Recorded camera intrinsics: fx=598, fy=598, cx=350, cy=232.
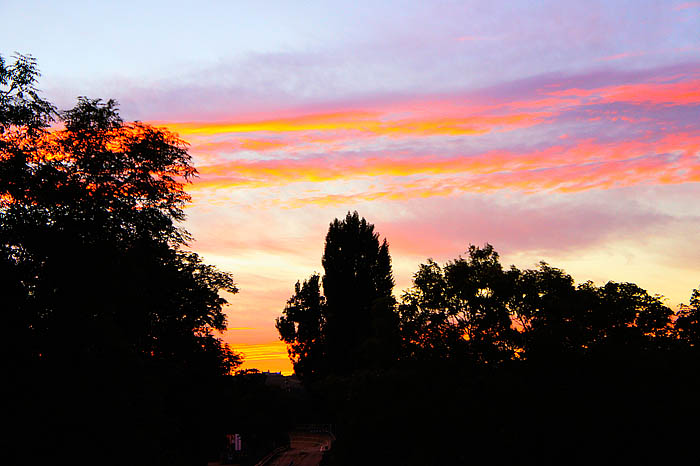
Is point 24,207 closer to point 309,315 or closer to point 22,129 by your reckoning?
point 22,129

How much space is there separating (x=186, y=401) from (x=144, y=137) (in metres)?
18.0

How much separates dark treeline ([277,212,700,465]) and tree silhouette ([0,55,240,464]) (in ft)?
33.3

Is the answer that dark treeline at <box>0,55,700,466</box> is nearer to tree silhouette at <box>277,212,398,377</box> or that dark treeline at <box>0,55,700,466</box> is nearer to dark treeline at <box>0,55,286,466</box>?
dark treeline at <box>0,55,286,466</box>

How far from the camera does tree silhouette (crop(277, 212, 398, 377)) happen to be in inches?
1935

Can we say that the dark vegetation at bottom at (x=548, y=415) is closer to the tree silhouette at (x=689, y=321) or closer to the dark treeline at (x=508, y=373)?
the dark treeline at (x=508, y=373)

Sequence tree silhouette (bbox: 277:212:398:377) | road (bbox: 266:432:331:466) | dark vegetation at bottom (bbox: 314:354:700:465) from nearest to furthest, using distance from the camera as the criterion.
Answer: dark vegetation at bottom (bbox: 314:354:700:465)
tree silhouette (bbox: 277:212:398:377)
road (bbox: 266:432:331:466)

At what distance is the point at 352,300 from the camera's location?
5425 cm

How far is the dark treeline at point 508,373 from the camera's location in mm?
19766

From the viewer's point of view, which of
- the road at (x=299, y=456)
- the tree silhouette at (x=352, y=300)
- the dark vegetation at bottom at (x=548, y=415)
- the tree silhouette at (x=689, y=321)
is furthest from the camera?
the road at (x=299, y=456)

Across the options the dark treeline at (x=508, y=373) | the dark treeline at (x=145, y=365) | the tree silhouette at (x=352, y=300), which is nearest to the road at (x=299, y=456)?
the tree silhouette at (x=352, y=300)

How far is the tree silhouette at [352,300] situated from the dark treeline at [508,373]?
0.18 metres

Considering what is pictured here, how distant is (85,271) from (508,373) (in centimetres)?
1764

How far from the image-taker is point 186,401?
127ft

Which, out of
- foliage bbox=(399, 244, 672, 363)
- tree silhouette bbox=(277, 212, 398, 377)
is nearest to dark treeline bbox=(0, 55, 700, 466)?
foliage bbox=(399, 244, 672, 363)
